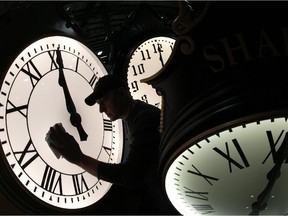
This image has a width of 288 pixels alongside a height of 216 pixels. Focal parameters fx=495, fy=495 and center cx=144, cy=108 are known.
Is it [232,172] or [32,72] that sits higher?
[32,72]

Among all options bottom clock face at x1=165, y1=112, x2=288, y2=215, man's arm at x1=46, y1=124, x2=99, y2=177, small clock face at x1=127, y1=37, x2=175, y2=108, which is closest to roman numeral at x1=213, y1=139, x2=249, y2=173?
bottom clock face at x1=165, y1=112, x2=288, y2=215

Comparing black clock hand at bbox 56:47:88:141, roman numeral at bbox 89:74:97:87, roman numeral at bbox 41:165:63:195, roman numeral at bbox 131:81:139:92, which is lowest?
roman numeral at bbox 41:165:63:195

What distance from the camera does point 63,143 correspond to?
137 centimetres

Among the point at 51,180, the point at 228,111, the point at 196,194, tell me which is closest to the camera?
the point at 228,111

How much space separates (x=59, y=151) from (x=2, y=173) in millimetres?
195

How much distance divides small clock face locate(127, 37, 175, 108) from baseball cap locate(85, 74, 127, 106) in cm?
50

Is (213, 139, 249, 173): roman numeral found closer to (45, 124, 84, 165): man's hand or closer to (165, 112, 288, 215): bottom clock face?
(165, 112, 288, 215): bottom clock face

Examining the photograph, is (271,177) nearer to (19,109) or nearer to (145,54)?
(19,109)

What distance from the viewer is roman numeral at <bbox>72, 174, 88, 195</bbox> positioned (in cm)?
143

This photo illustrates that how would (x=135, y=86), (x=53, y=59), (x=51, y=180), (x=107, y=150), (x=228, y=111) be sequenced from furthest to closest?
1. (x=135, y=86)
2. (x=107, y=150)
3. (x=53, y=59)
4. (x=51, y=180)
5. (x=228, y=111)

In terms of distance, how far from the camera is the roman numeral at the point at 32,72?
137 cm

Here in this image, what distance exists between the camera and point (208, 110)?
114cm

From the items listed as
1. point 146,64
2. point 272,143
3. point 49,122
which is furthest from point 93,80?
point 272,143

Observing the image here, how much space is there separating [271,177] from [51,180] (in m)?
0.58
